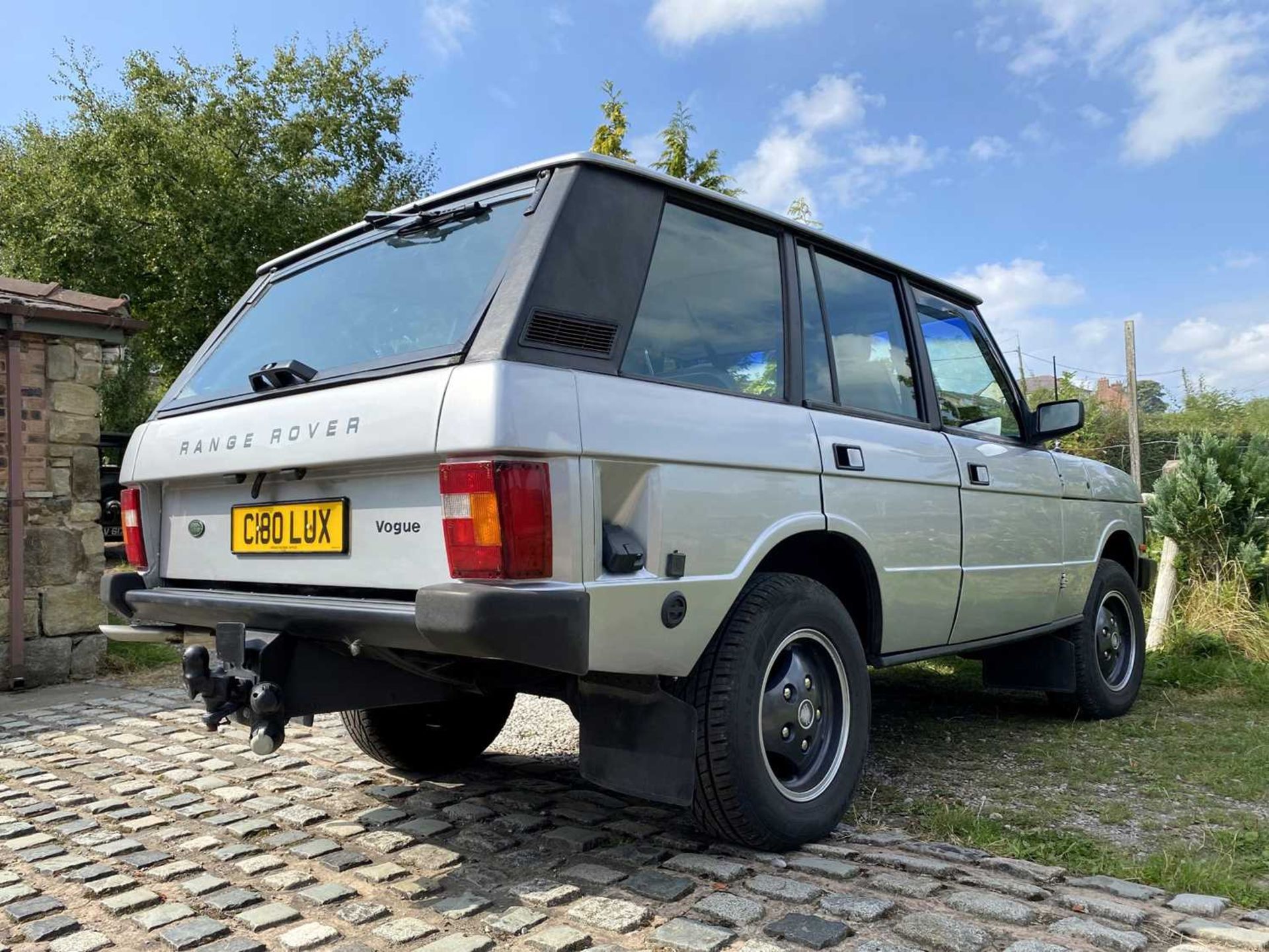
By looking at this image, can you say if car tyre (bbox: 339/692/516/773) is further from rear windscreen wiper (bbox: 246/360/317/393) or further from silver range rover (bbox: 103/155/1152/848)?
rear windscreen wiper (bbox: 246/360/317/393)

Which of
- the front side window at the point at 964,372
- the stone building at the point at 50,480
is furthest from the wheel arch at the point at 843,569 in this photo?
the stone building at the point at 50,480

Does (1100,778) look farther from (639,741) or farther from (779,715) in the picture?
(639,741)

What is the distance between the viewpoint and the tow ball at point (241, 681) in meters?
2.48

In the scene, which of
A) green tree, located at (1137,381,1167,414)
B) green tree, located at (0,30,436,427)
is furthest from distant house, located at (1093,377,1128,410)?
green tree, located at (0,30,436,427)

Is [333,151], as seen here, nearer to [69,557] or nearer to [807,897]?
[69,557]

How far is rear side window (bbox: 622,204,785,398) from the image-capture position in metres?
2.72

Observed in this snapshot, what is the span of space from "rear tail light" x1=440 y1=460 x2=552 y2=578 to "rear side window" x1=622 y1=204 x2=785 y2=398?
509 mm

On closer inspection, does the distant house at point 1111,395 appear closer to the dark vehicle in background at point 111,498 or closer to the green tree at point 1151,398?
the green tree at point 1151,398

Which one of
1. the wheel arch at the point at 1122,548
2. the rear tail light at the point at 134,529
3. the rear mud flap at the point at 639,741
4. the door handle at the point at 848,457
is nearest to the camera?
the rear mud flap at the point at 639,741

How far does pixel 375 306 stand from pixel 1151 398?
128 feet

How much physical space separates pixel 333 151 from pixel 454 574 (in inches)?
821

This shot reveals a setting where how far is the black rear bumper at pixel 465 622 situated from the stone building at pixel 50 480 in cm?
507

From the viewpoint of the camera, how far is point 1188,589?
7.12 meters

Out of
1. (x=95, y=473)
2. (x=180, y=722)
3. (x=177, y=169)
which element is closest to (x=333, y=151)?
(x=177, y=169)
